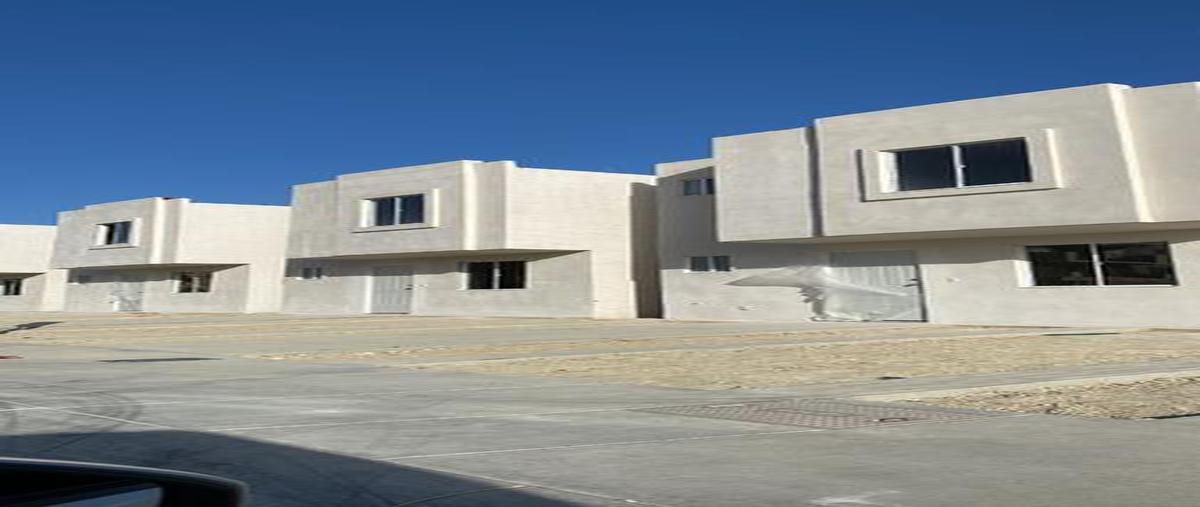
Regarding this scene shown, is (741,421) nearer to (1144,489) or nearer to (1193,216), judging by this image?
(1144,489)

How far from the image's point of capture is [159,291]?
4206 cm

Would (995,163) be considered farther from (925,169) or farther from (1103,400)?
(1103,400)

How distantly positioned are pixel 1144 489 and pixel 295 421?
19.5ft

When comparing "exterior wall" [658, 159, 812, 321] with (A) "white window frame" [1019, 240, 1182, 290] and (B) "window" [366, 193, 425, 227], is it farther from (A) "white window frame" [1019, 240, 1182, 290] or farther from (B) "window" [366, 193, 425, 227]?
(B) "window" [366, 193, 425, 227]

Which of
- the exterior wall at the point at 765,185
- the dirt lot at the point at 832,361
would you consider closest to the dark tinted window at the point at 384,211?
the exterior wall at the point at 765,185

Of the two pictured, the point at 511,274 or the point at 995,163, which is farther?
the point at 511,274

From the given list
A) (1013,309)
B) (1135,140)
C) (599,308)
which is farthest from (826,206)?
(599,308)

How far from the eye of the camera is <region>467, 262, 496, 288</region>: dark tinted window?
3139 cm

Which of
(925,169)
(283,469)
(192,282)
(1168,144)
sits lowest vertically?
(283,469)

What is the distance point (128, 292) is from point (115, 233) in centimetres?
370

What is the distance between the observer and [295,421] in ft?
20.0

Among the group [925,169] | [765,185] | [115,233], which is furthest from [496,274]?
[115,233]

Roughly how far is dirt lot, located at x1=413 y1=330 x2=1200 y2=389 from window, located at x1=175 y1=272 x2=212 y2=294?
117ft

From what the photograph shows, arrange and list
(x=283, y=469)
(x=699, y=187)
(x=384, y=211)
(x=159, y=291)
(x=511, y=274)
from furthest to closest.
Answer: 1. (x=159, y=291)
2. (x=384, y=211)
3. (x=511, y=274)
4. (x=699, y=187)
5. (x=283, y=469)
